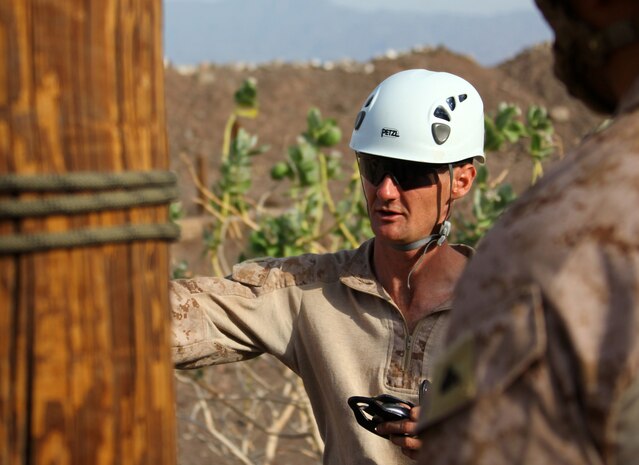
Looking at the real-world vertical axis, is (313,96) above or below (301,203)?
above

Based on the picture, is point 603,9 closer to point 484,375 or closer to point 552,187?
point 552,187

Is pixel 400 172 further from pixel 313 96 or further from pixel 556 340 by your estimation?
pixel 313 96

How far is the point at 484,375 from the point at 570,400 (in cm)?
13

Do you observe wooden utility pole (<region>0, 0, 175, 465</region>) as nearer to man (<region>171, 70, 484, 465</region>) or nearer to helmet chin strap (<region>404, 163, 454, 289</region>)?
man (<region>171, 70, 484, 465</region>)

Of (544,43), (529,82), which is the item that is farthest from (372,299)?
(544,43)

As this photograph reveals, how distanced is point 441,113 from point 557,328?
86.5 inches

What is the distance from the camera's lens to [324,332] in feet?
10.6

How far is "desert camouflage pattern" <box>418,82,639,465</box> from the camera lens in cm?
143

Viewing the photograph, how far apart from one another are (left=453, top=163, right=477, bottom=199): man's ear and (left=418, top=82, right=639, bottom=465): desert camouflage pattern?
6.59ft

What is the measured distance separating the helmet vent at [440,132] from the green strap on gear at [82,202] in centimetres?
189

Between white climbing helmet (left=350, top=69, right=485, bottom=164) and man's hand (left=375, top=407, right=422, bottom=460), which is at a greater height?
white climbing helmet (left=350, top=69, right=485, bottom=164)

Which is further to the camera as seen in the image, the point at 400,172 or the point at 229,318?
the point at 400,172

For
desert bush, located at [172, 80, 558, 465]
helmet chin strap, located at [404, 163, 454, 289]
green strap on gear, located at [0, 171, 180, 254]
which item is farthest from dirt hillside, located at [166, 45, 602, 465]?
green strap on gear, located at [0, 171, 180, 254]

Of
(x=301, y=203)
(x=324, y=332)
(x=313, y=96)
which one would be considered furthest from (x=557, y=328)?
(x=313, y=96)
